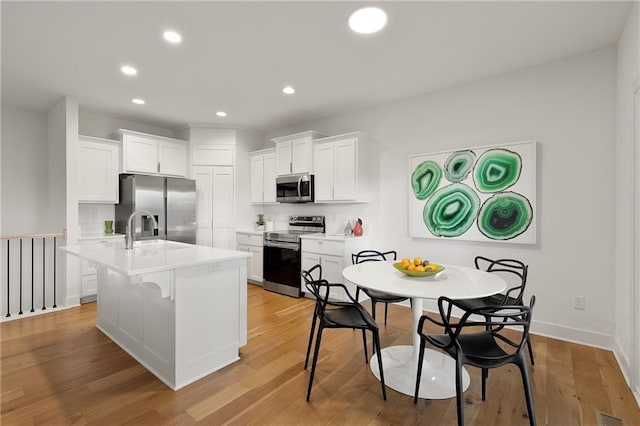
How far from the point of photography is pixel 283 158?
489 centimetres

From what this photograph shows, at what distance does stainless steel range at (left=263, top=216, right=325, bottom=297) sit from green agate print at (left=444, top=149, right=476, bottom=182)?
200 cm

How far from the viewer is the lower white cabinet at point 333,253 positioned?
3.93 meters

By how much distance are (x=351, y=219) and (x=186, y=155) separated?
10.1 ft

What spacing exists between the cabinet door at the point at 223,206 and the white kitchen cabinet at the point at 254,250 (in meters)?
0.28

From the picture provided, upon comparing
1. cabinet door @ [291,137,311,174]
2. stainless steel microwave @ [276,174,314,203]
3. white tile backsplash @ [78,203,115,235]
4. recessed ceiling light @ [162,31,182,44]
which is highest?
recessed ceiling light @ [162,31,182,44]

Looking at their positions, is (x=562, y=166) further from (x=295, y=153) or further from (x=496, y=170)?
(x=295, y=153)

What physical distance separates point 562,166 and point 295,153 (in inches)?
129

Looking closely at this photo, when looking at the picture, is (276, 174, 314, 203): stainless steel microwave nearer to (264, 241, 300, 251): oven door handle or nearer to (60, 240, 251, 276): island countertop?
(264, 241, 300, 251): oven door handle

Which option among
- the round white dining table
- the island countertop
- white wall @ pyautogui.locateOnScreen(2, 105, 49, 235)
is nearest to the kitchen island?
the island countertop

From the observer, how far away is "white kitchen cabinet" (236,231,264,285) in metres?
4.94

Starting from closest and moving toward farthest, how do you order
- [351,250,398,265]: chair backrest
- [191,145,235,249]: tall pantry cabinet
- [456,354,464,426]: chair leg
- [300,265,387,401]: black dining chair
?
[456,354,464,426]: chair leg, [300,265,387,401]: black dining chair, [351,250,398,265]: chair backrest, [191,145,235,249]: tall pantry cabinet

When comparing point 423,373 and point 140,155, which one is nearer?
point 423,373

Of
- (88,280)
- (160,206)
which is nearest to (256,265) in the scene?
(160,206)

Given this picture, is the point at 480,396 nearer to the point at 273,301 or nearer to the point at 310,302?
the point at 310,302
